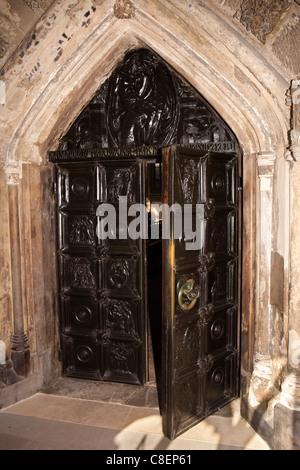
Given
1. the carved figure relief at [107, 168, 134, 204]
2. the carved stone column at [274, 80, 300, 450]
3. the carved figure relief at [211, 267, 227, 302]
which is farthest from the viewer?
the carved figure relief at [107, 168, 134, 204]

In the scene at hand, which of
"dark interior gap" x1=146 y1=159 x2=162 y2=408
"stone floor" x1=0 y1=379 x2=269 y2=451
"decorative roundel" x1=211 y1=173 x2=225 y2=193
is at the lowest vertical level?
"stone floor" x1=0 y1=379 x2=269 y2=451

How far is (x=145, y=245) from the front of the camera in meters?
3.21

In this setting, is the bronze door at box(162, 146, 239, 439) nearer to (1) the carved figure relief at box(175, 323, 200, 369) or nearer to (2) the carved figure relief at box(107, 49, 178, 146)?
(1) the carved figure relief at box(175, 323, 200, 369)

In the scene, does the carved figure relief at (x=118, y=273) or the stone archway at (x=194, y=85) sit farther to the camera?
the carved figure relief at (x=118, y=273)

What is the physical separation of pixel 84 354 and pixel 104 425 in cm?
79

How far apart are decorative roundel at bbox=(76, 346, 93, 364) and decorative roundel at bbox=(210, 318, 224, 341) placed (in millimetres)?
1168

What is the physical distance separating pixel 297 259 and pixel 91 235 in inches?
67.3

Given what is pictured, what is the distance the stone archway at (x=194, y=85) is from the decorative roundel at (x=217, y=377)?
23cm

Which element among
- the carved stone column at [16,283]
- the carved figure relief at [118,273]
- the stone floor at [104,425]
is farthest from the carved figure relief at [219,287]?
the carved stone column at [16,283]

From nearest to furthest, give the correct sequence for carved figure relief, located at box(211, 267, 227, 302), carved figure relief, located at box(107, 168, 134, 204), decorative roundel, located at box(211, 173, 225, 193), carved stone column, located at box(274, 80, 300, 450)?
1. carved stone column, located at box(274, 80, 300, 450)
2. decorative roundel, located at box(211, 173, 225, 193)
3. carved figure relief, located at box(211, 267, 227, 302)
4. carved figure relief, located at box(107, 168, 134, 204)

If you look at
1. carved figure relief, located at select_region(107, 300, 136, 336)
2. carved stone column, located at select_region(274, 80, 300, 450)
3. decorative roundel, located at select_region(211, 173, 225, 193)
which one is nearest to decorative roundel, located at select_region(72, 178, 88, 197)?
carved figure relief, located at select_region(107, 300, 136, 336)

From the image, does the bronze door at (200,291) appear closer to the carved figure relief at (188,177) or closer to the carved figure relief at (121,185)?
the carved figure relief at (188,177)

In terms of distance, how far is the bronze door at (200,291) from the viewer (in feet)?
8.31

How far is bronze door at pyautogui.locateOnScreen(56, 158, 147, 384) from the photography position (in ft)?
10.5
